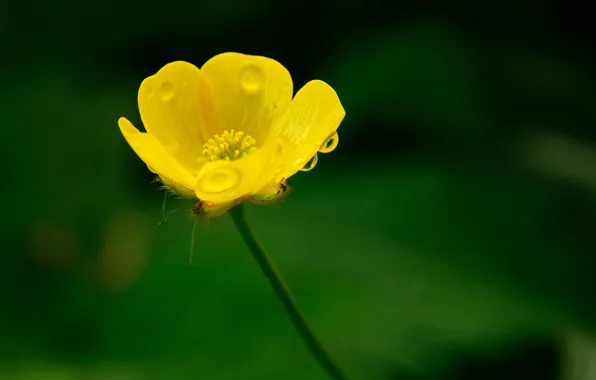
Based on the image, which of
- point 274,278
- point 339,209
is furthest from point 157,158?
point 339,209

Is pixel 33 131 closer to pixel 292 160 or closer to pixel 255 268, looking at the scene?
pixel 255 268

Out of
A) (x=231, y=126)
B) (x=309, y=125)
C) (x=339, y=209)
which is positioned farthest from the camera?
(x=339, y=209)

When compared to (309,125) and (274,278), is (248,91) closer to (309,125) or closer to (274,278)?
(309,125)

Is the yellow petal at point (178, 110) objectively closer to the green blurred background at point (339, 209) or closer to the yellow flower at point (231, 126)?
the yellow flower at point (231, 126)

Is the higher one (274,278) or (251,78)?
(251,78)

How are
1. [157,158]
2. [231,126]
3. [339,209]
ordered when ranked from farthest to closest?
1. [339,209]
2. [231,126]
3. [157,158]

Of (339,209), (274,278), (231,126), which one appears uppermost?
(231,126)

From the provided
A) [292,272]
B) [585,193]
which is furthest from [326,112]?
[585,193]

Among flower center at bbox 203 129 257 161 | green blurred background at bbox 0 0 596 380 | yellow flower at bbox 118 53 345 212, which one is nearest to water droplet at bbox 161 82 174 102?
yellow flower at bbox 118 53 345 212
